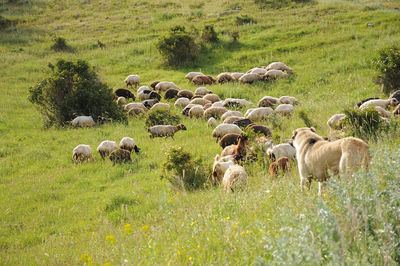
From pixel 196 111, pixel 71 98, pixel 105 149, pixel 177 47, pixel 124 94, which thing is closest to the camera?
pixel 105 149

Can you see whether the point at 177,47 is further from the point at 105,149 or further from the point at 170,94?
the point at 105,149

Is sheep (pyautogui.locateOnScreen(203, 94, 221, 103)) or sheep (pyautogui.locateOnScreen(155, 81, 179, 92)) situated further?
sheep (pyautogui.locateOnScreen(155, 81, 179, 92))

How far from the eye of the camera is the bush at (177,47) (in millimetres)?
25594

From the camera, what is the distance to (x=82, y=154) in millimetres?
11398

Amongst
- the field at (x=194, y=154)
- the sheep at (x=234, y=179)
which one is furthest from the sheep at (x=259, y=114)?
the sheep at (x=234, y=179)

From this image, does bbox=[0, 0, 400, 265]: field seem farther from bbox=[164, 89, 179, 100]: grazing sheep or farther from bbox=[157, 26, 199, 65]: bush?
bbox=[164, 89, 179, 100]: grazing sheep

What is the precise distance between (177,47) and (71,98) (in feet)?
37.7

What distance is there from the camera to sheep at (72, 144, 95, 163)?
1138 centimetres

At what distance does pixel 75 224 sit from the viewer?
738 centimetres

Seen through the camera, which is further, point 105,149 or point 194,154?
point 105,149

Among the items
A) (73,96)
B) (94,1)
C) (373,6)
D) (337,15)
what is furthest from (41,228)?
(94,1)

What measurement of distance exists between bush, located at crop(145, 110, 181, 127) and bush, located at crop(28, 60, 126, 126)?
2.03 m

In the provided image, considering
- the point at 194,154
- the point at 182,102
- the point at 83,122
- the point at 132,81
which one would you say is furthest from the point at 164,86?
the point at 194,154

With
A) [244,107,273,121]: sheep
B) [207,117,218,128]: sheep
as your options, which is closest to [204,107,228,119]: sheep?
[207,117,218,128]: sheep
